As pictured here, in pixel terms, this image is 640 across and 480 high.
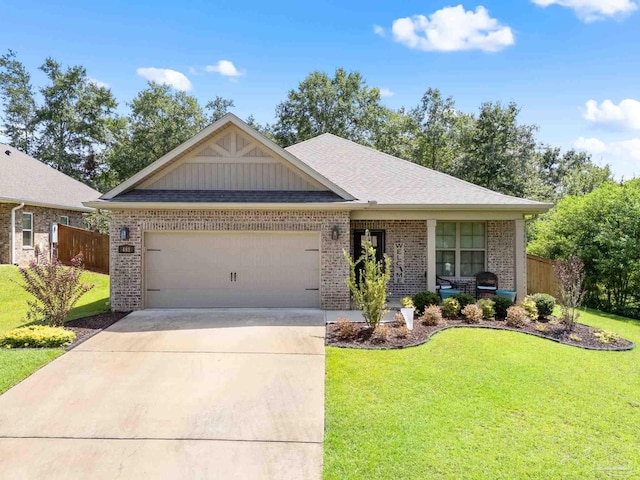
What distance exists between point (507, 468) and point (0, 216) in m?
18.4

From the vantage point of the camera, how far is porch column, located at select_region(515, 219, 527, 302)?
10859 mm

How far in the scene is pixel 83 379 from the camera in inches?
233

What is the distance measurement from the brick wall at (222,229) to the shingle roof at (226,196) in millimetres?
323

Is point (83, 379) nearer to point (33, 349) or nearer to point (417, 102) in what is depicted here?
point (33, 349)

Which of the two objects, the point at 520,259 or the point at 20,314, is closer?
the point at 20,314

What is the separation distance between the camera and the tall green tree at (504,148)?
23.4 m

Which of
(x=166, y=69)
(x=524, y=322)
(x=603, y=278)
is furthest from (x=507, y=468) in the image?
(x=166, y=69)

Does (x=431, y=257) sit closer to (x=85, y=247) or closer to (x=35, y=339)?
(x=35, y=339)

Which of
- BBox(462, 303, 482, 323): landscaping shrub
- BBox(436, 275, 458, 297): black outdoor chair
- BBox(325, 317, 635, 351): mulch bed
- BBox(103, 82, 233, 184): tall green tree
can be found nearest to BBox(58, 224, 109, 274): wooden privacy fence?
BBox(325, 317, 635, 351): mulch bed

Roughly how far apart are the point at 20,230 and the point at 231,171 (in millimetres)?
11086

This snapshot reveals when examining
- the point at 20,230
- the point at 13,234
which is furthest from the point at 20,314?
the point at 20,230

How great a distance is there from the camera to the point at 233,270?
33.8 feet

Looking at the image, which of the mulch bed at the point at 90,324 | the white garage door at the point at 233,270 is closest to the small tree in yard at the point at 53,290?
the mulch bed at the point at 90,324

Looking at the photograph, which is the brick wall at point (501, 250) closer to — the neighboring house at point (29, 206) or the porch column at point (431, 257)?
the porch column at point (431, 257)
